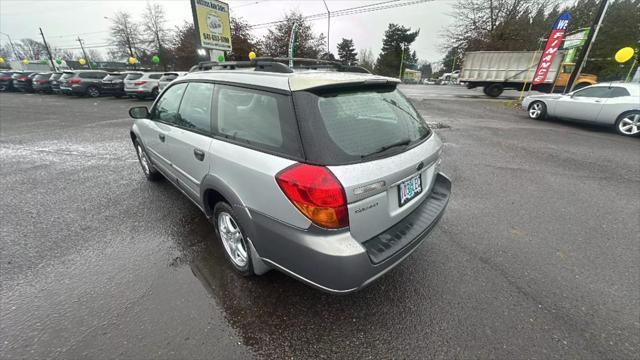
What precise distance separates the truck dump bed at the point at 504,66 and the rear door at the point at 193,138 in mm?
21023

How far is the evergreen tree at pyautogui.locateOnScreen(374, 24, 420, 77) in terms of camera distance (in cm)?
6166

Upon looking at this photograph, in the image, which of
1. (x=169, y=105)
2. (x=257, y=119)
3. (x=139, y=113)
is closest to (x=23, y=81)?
(x=139, y=113)

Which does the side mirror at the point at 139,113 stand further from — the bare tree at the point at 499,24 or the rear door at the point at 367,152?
the bare tree at the point at 499,24

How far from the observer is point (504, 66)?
57.6ft

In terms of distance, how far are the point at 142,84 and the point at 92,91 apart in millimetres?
5871

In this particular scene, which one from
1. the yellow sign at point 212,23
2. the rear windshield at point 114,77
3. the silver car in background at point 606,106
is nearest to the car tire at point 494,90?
the silver car in background at point 606,106

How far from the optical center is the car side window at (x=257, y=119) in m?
1.66

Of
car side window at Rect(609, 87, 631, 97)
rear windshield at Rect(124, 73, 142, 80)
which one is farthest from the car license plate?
rear windshield at Rect(124, 73, 142, 80)

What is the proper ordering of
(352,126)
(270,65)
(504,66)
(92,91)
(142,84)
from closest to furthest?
(352,126), (270,65), (142,84), (92,91), (504,66)

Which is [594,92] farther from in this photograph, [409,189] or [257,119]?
[257,119]

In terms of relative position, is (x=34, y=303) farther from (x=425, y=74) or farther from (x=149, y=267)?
(x=425, y=74)

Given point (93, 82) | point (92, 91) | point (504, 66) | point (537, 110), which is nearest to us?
point (537, 110)

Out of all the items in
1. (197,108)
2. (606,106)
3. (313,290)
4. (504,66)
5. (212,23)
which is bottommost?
(313,290)

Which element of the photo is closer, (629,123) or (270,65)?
(270,65)
